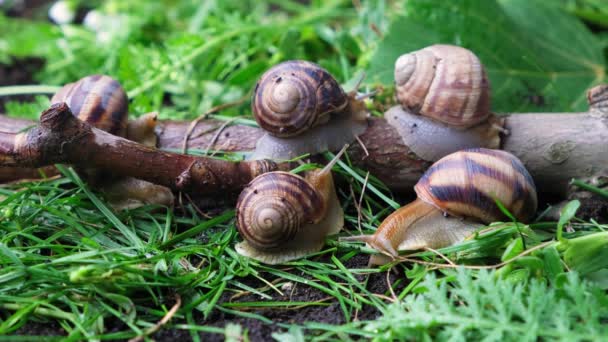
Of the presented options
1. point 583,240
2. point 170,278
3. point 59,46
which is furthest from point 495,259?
point 59,46

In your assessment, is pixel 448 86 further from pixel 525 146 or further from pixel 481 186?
pixel 481 186

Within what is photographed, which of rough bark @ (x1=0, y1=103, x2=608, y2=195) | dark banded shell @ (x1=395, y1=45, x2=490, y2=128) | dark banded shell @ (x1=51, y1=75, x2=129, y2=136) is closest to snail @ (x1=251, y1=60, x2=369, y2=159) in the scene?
rough bark @ (x1=0, y1=103, x2=608, y2=195)

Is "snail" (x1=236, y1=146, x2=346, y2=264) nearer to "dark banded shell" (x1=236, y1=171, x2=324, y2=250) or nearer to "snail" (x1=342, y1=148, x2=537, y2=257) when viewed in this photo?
"dark banded shell" (x1=236, y1=171, x2=324, y2=250)

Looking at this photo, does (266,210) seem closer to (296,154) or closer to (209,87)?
(296,154)

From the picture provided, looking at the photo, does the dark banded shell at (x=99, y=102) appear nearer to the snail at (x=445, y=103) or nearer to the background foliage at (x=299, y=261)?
the background foliage at (x=299, y=261)

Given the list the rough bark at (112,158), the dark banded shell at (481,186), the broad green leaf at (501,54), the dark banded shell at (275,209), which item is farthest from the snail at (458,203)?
the broad green leaf at (501,54)

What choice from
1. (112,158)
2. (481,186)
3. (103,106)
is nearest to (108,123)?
(103,106)
